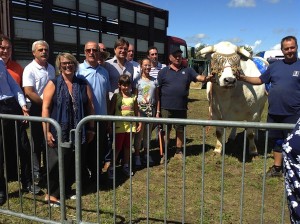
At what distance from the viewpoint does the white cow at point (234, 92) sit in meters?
5.13

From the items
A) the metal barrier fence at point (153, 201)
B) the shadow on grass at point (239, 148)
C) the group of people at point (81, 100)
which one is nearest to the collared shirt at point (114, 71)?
the group of people at point (81, 100)

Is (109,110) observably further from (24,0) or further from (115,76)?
(24,0)

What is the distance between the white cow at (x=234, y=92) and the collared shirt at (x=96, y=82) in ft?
5.96

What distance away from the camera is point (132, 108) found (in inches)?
189

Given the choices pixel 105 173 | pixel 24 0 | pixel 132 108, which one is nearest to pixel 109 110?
pixel 132 108

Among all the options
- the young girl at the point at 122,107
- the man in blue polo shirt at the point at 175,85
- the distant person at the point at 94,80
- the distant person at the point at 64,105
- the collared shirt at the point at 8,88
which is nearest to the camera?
the distant person at the point at 64,105

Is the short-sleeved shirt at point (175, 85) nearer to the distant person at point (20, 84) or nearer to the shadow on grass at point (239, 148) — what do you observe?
the shadow on grass at point (239, 148)

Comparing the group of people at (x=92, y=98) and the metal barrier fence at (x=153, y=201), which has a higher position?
the group of people at (x=92, y=98)

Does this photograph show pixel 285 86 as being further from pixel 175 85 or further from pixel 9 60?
pixel 9 60

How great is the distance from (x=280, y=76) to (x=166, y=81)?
1773mm

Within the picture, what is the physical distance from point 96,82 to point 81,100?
52cm

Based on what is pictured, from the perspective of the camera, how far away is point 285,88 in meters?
4.30

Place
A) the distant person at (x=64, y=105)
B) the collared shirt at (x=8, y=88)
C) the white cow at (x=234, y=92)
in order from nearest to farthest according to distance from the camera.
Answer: the distant person at (x=64, y=105), the collared shirt at (x=8, y=88), the white cow at (x=234, y=92)

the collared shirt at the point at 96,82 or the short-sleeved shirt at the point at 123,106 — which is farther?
the short-sleeved shirt at the point at 123,106
